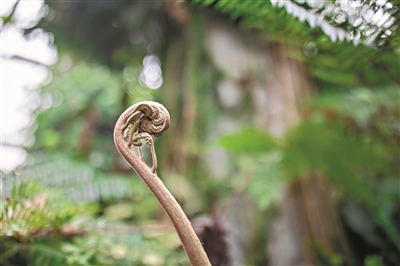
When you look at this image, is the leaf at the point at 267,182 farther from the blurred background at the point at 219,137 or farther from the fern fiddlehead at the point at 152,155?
the fern fiddlehead at the point at 152,155

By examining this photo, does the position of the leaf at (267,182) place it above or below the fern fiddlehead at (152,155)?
below

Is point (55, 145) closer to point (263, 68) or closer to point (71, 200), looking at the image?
point (71, 200)

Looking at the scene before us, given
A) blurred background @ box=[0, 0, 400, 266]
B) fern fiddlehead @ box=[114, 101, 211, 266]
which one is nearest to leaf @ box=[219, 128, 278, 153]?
blurred background @ box=[0, 0, 400, 266]

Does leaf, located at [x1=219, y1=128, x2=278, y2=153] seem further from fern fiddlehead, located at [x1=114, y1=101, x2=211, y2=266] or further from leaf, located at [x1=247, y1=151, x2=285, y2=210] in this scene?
fern fiddlehead, located at [x1=114, y1=101, x2=211, y2=266]

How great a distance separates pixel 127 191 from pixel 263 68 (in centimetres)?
97

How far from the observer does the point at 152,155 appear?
0.55 meters

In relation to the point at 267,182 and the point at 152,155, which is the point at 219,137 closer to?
the point at 267,182

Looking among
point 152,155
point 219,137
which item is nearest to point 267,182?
point 219,137

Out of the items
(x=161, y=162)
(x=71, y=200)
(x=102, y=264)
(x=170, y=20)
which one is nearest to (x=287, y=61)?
(x=170, y=20)

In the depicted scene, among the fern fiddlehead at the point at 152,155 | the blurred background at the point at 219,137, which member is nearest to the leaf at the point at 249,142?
the blurred background at the point at 219,137

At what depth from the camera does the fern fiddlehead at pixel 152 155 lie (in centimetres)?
51

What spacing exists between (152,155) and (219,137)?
1.19 meters

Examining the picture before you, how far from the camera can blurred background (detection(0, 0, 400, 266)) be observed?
36.4 inches

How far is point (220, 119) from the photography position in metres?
1.81
